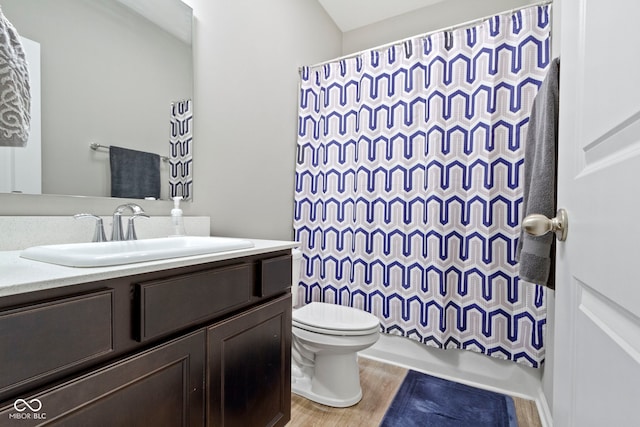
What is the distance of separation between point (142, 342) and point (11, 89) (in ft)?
2.12

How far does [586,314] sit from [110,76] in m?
1.58

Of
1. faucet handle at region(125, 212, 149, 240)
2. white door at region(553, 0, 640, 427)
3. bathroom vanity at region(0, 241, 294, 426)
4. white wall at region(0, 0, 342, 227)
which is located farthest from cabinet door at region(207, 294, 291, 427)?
white door at region(553, 0, 640, 427)

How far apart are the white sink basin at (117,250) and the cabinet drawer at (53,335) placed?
81mm

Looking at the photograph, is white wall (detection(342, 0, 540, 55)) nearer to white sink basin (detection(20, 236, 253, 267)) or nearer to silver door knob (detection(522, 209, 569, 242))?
silver door knob (detection(522, 209, 569, 242))

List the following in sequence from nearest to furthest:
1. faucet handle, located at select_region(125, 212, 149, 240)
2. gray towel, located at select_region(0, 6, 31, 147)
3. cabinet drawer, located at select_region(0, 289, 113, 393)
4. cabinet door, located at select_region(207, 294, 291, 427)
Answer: cabinet drawer, located at select_region(0, 289, 113, 393)
gray towel, located at select_region(0, 6, 31, 147)
cabinet door, located at select_region(207, 294, 291, 427)
faucet handle, located at select_region(125, 212, 149, 240)

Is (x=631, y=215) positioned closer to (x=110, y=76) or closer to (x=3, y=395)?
(x=3, y=395)

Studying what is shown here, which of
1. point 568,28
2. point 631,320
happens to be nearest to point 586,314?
point 631,320

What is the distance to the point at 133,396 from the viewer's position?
0.72 meters

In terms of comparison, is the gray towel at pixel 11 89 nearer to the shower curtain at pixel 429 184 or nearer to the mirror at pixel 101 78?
the mirror at pixel 101 78

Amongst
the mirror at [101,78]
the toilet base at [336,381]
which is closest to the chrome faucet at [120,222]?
the mirror at [101,78]

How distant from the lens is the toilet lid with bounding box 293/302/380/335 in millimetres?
1519

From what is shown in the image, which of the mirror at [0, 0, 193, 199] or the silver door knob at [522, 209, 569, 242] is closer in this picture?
the silver door knob at [522, 209, 569, 242]

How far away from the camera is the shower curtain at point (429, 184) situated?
64.8 inches

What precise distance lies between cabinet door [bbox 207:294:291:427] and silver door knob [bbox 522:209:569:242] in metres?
0.85
